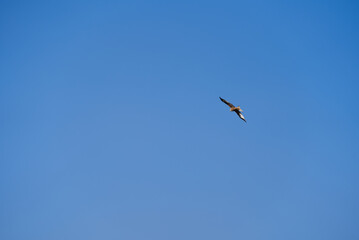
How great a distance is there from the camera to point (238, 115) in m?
59.2

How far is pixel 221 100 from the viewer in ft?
187

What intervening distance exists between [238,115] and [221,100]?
13.8 ft
